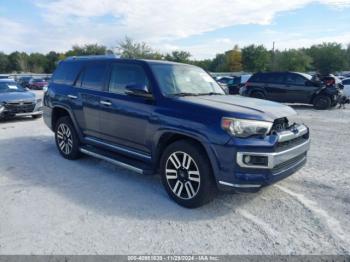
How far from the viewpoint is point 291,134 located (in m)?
3.79

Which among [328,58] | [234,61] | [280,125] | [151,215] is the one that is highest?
[328,58]

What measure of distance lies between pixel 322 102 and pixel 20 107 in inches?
494

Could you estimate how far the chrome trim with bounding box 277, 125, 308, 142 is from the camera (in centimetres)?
360

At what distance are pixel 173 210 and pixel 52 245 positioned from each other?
1438mm

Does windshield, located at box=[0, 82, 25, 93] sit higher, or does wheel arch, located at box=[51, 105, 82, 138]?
windshield, located at box=[0, 82, 25, 93]

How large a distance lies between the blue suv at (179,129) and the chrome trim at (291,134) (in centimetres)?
1

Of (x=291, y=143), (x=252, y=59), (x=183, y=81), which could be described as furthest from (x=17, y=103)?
(x=252, y=59)

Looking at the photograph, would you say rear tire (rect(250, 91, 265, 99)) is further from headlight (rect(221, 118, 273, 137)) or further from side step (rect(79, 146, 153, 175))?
headlight (rect(221, 118, 273, 137))

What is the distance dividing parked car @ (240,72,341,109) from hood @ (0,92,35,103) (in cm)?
1010

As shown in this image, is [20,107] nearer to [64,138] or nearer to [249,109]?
[64,138]

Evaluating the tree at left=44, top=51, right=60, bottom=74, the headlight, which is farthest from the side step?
the tree at left=44, top=51, right=60, bottom=74

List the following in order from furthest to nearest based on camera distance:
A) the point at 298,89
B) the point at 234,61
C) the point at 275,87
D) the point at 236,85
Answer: the point at 234,61, the point at 236,85, the point at 275,87, the point at 298,89

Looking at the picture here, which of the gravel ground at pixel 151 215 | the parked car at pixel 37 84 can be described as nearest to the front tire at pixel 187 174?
the gravel ground at pixel 151 215

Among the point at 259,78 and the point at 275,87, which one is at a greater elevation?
the point at 259,78
